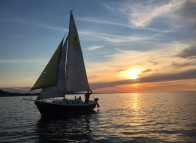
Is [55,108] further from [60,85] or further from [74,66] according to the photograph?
[74,66]

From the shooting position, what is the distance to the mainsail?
39938 mm

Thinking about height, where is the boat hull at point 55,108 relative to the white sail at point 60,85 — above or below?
below

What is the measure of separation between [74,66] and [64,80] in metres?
3.97

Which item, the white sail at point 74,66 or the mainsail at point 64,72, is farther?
the white sail at point 74,66

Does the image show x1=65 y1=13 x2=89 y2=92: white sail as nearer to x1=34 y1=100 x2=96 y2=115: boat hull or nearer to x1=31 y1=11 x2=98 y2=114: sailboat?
x1=31 y1=11 x2=98 y2=114: sailboat

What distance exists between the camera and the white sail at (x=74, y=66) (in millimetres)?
45188

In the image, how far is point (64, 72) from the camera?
43469 mm

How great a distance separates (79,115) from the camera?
1734 inches

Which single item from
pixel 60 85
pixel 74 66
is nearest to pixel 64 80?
pixel 60 85

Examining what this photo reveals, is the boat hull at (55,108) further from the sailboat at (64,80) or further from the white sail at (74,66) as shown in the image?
the white sail at (74,66)

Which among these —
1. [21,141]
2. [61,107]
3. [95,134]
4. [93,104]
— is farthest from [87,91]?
[21,141]

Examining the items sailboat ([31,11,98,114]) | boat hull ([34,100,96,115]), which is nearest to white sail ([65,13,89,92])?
sailboat ([31,11,98,114])

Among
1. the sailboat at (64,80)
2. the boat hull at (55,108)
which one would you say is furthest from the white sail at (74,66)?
the boat hull at (55,108)

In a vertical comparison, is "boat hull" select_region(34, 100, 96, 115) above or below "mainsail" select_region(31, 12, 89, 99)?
below
